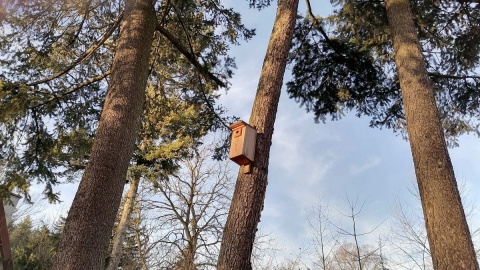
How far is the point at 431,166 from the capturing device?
383cm

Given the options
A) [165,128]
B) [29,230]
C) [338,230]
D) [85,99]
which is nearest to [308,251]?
[338,230]

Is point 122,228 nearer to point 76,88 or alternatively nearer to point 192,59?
point 76,88

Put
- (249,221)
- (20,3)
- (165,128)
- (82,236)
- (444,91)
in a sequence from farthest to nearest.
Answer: (165,128)
(444,91)
(20,3)
(82,236)
(249,221)

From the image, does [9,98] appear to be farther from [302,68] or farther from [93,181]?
[302,68]

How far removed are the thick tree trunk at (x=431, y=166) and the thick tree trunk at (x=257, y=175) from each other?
152cm

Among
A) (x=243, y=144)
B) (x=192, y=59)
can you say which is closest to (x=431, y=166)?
(x=243, y=144)

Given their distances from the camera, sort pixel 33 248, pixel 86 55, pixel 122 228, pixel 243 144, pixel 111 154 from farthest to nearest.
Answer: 1. pixel 33 248
2. pixel 122 228
3. pixel 86 55
4. pixel 111 154
5. pixel 243 144

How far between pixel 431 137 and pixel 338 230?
741cm

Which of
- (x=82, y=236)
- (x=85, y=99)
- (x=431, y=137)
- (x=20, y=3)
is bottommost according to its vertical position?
(x=82, y=236)

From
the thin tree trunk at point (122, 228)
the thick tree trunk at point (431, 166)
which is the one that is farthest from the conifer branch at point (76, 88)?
the thin tree trunk at point (122, 228)

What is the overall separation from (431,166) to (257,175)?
1.80 metres

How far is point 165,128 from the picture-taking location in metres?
9.29

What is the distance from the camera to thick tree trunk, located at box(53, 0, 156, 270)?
3.48m

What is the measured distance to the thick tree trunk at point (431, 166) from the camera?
3330mm
